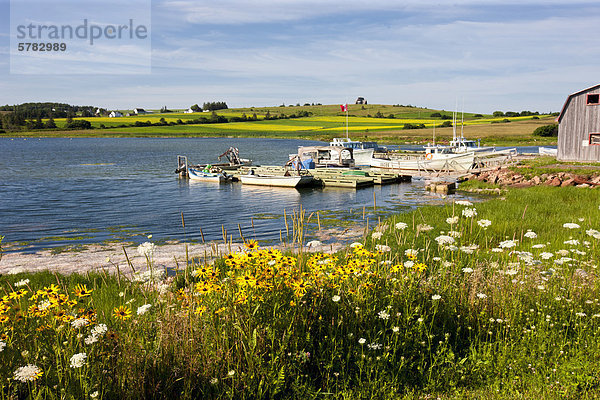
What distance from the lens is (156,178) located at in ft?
157

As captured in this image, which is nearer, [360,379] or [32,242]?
[360,379]

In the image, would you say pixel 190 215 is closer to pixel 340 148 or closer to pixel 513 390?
pixel 513 390

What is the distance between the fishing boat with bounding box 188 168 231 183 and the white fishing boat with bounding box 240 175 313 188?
244cm

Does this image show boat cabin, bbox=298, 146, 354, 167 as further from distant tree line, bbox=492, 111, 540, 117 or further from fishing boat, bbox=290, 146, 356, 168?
distant tree line, bbox=492, 111, 540, 117

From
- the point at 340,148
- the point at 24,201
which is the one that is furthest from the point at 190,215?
the point at 340,148

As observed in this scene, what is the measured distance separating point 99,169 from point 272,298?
5764 centimetres

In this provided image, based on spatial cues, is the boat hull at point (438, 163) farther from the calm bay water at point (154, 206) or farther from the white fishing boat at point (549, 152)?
the white fishing boat at point (549, 152)

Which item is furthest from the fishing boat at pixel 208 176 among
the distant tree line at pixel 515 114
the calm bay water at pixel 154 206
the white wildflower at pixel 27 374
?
the distant tree line at pixel 515 114

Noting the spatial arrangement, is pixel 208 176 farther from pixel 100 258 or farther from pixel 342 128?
pixel 342 128

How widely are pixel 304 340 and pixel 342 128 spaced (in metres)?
138

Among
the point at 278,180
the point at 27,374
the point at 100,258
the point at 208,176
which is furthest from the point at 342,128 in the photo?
the point at 27,374

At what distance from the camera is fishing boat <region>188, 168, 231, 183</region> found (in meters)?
43.6

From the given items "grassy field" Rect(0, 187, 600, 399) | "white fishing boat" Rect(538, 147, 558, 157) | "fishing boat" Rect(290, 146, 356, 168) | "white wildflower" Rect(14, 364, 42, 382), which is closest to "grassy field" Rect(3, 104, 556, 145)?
"white fishing boat" Rect(538, 147, 558, 157)

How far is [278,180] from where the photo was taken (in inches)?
1556
